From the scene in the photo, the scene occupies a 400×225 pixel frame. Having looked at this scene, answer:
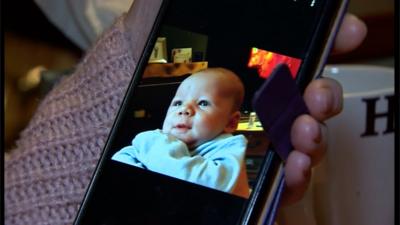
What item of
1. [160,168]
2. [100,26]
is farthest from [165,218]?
[100,26]

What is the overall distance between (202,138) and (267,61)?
0.11ft

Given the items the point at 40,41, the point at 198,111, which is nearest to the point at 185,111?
the point at 198,111

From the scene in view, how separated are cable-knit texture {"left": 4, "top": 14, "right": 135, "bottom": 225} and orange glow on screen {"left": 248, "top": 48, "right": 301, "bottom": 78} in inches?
2.6

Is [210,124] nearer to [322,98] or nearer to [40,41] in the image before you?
[322,98]

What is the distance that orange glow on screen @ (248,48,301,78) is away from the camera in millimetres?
203

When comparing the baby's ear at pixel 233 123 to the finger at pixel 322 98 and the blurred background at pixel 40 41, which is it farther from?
the blurred background at pixel 40 41

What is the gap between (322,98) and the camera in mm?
209

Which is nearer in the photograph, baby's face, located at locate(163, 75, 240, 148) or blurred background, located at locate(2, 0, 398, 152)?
baby's face, located at locate(163, 75, 240, 148)

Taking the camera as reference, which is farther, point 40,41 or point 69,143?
point 40,41

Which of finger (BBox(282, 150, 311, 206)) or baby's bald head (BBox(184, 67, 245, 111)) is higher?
baby's bald head (BBox(184, 67, 245, 111))

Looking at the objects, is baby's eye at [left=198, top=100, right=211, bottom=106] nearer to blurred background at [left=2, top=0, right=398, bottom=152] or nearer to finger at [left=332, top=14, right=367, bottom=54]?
finger at [left=332, top=14, right=367, bottom=54]

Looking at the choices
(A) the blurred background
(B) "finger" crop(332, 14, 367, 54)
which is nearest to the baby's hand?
(B) "finger" crop(332, 14, 367, 54)

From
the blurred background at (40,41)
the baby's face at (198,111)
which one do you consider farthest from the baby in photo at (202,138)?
the blurred background at (40,41)

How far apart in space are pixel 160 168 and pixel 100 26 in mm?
213
